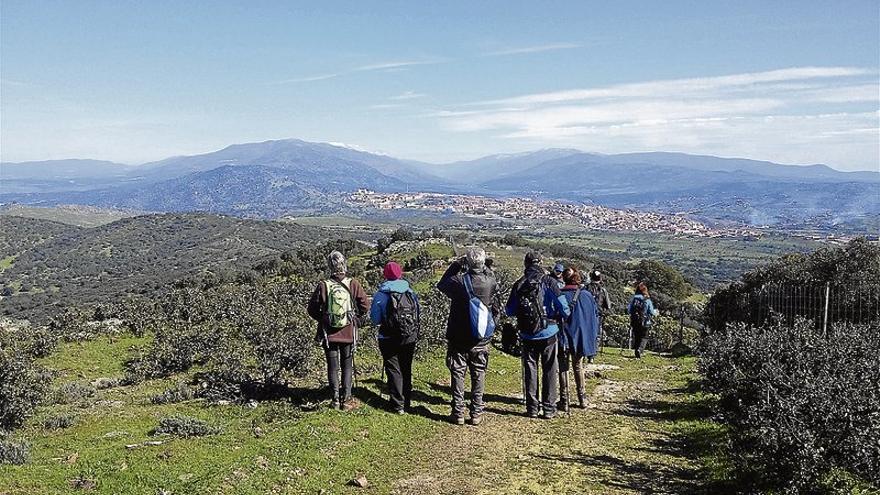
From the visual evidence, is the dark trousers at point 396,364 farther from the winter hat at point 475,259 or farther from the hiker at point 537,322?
the hiker at point 537,322

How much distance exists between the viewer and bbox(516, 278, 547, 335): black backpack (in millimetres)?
9945

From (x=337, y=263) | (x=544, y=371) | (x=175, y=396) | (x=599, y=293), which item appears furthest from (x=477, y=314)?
(x=599, y=293)

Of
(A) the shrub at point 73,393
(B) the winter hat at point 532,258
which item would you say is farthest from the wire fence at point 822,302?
(A) the shrub at point 73,393

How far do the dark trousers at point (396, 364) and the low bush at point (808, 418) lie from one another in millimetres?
4564

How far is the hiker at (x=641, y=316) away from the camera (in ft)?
60.3

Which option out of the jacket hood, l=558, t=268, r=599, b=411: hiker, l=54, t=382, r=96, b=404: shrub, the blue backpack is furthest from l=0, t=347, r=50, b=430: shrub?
l=558, t=268, r=599, b=411: hiker

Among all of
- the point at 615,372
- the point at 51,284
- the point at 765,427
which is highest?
the point at 765,427

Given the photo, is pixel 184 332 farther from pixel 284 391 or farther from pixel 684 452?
pixel 684 452

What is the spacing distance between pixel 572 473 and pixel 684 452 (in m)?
1.93

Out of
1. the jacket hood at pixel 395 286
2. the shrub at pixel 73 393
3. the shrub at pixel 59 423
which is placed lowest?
the shrub at pixel 73 393

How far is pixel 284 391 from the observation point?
10914 millimetres

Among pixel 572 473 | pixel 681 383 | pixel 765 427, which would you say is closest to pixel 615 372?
pixel 681 383

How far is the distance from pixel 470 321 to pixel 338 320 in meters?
1.94

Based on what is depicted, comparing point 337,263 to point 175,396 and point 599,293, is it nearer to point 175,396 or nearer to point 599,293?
point 175,396
